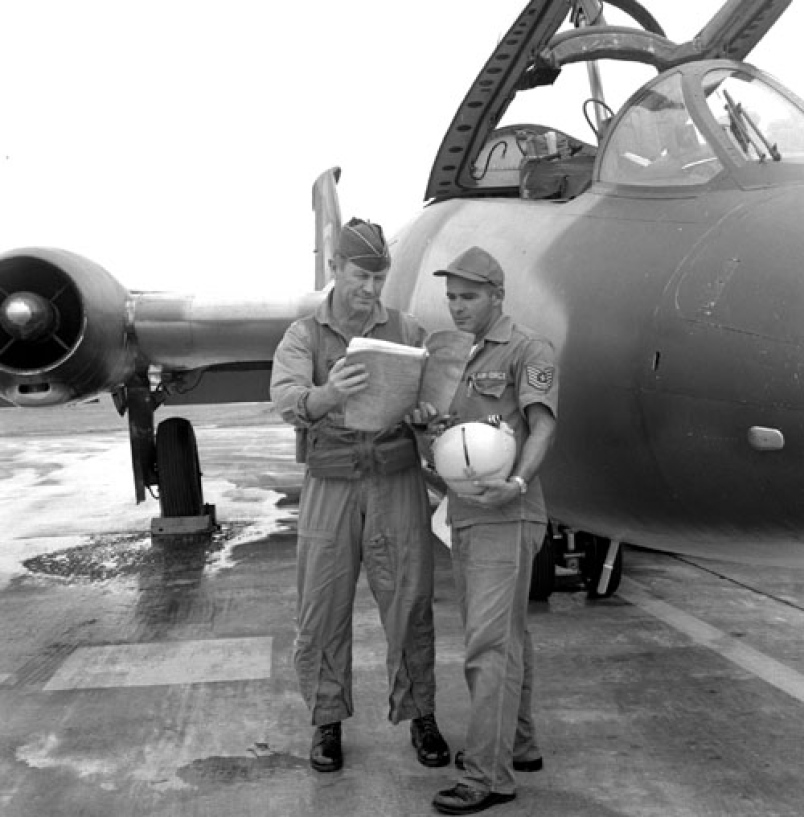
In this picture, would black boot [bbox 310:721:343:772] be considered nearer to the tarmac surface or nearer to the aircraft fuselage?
the tarmac surface

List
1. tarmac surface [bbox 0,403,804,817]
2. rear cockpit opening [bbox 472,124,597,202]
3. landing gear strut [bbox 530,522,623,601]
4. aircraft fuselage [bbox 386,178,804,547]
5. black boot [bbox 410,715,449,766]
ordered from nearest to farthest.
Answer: aircraft fuselage [bbox 386,178,804,547] → tarmac surface [bbox 0,403,804,817] → black boot [bbox 410,715,449,766] → rear cockpit opening [bbox 472,124,597,202] → landing gear strut [bbox 530,522,623,601]

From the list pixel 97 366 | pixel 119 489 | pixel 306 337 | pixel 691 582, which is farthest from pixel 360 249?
pixel 119 489

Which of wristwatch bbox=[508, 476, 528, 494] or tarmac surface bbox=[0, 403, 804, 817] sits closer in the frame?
wristwatch bbox=[508, 476, 528, 494]

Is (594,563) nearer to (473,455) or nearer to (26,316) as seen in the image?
(473,455)

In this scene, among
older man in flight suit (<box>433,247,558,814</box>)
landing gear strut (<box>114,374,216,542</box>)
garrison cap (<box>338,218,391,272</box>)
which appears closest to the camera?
older man in flight suit (<box>433,247,558,814</box>)

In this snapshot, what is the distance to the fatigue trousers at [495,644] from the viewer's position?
3.16 meters

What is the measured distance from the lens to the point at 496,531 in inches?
126

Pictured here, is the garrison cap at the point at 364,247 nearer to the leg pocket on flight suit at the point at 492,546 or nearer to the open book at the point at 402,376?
the open book at the point at 402,376

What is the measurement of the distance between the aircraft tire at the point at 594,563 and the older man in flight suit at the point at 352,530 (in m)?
2.17

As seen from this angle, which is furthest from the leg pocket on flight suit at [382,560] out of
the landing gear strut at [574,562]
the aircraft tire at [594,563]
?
the aircraft tire at [594,563]

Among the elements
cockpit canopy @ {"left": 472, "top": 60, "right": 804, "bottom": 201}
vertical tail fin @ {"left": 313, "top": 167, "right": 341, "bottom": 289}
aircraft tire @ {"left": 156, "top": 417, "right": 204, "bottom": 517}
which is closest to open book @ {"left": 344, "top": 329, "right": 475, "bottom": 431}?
cockpit canopy @ {"left": 472, "top": 60, "right": 804, "bottom": 201}

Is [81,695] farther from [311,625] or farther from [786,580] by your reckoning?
[786,580]

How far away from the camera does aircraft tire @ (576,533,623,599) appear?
5684mm

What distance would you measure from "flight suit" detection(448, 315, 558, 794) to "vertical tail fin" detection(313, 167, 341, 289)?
26.1ft
